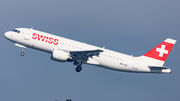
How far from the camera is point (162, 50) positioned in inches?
2164

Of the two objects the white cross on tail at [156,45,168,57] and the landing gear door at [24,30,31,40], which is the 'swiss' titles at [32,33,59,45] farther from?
the white cross on tail at [156,45,168,57]

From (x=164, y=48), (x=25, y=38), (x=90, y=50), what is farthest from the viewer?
(x=164, y=48)

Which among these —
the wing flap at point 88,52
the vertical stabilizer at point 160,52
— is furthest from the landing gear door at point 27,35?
the vertical stabilizer at point 160,52

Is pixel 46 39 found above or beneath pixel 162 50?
beneath

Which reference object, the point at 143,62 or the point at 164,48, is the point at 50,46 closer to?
the point at 143,62

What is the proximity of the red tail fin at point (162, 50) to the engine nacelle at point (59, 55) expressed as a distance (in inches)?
665

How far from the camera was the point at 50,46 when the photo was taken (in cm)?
5047

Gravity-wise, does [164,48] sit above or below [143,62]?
above

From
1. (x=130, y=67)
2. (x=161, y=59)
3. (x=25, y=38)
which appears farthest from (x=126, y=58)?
(x=25, y=38)

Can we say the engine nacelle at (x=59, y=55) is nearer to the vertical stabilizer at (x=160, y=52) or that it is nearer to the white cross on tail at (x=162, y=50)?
the vertical stabilizer at (x=160, y=52)

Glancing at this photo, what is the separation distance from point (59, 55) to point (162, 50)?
21350 millimetres

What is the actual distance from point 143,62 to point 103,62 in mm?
8134

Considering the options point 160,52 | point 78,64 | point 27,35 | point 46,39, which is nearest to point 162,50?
point 160,52

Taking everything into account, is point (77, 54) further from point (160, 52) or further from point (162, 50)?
point (162, 50)
